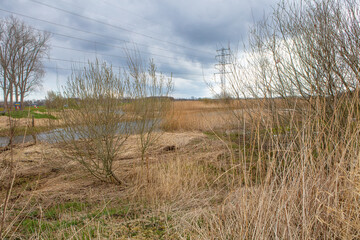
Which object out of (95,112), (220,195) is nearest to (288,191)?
(220,195)

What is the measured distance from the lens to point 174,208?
2.79 metres

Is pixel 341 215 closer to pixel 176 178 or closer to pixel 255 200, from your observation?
pixel 255 200

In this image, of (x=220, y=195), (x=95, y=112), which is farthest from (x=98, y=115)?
(x=220, y=195)

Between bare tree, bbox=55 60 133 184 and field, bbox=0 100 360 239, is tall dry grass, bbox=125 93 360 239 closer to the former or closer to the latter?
field, bbox=0 100 360 239

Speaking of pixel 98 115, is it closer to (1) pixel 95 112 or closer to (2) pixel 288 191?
(1) pixel 95 112

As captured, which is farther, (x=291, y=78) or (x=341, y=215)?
(x=291, y=78)

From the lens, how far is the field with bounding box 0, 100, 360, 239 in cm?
164

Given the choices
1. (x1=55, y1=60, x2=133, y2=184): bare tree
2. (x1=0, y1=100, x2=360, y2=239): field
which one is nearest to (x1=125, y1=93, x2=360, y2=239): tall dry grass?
(x1=0, y1=100, x2=360, y2=239): field

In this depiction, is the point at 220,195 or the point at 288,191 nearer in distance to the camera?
the point at 288,191

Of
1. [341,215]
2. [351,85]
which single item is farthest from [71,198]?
[351,85]

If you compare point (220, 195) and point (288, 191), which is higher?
point (288, 191)

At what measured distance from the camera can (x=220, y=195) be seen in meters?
3.12

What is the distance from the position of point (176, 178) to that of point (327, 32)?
3.01 metres

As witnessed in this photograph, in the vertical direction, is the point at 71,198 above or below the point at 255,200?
below
